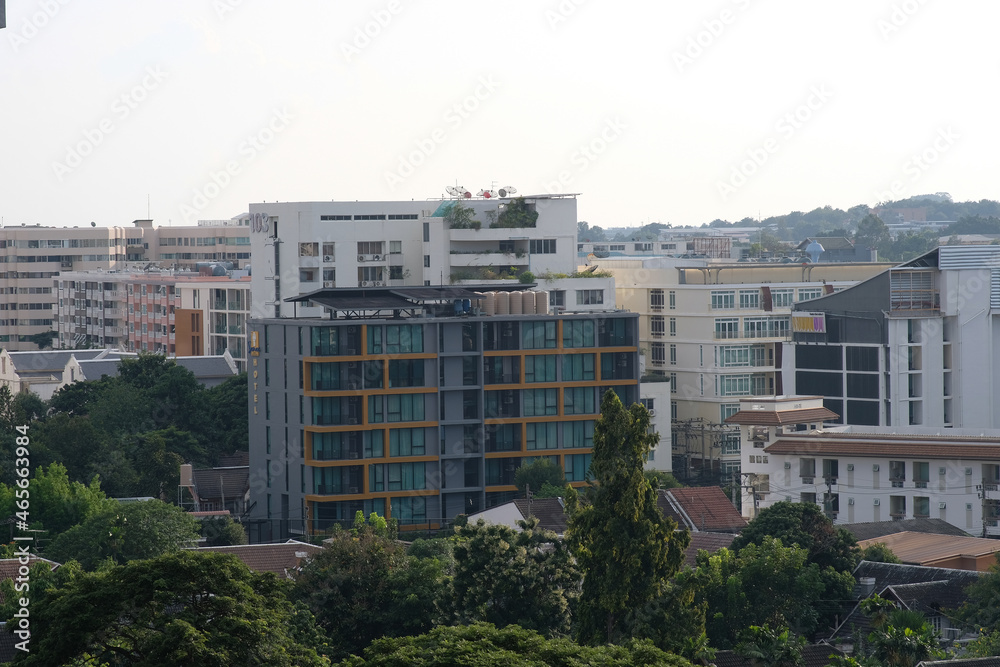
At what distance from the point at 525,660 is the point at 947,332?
7510 cm

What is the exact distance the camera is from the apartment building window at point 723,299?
116 metres

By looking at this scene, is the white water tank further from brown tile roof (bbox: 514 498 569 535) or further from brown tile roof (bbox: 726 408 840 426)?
brown tile roof (bbox: 726 408 840 426)

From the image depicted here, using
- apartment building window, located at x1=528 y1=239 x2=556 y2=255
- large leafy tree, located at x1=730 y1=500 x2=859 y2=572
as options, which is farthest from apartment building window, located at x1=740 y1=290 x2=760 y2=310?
large leafy tree, located at x1=730 y1=500 x2=859 y2=572

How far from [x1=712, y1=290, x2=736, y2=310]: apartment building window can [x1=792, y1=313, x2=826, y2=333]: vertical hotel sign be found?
31.1 ft

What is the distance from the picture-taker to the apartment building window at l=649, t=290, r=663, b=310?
392 ft

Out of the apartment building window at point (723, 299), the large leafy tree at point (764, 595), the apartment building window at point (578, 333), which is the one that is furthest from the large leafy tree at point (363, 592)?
the apartment building window at point (723, 299)

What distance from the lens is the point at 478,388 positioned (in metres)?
83.4

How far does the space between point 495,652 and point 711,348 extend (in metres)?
82.1

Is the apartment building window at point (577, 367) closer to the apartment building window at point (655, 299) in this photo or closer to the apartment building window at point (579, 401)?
the apartment building window at point (579, 401)

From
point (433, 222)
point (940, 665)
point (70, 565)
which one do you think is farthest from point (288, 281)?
point (940, 665)

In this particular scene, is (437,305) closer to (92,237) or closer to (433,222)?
(433,222)

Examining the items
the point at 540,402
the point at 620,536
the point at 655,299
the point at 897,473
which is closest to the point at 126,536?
the point at 620,536

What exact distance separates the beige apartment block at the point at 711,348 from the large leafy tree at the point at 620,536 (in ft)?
206

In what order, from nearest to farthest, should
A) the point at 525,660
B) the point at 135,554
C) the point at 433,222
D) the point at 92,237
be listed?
1. the point at 525,660
2. the point at 135,554
3. the point at 433,222
4. the point at 92,237
